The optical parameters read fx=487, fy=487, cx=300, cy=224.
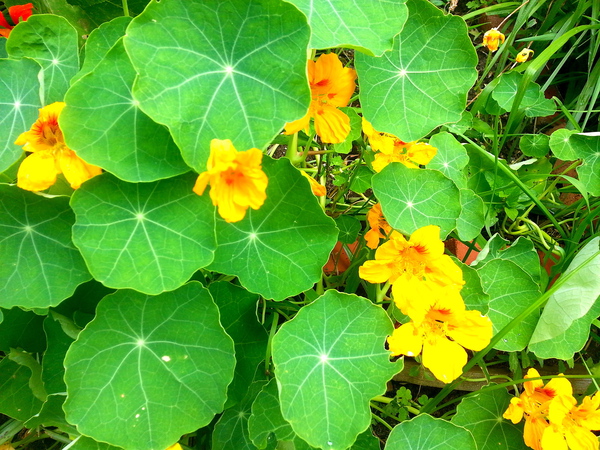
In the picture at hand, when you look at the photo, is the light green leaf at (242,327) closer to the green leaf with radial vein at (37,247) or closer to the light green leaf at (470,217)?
the green leaf with radial vein at (37,247)

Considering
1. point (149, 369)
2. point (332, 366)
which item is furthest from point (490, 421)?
point (149, 369)

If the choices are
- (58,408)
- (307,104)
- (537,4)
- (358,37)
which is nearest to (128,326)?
(58,408)

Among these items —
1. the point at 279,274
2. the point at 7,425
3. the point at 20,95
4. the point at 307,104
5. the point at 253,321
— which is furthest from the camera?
the point at 7,425

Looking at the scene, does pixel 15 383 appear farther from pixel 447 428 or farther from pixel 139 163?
pixel 447 428

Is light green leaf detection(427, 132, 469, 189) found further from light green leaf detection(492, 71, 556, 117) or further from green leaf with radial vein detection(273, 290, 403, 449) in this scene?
green leaf with radial vein detection(273, 290, 403, 449)

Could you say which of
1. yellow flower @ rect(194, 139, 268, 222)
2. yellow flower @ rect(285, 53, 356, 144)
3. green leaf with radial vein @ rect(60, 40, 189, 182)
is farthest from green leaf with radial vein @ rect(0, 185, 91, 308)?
yellow flower @ rect(285, 53, 356, 144)

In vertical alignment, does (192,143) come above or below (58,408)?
above
